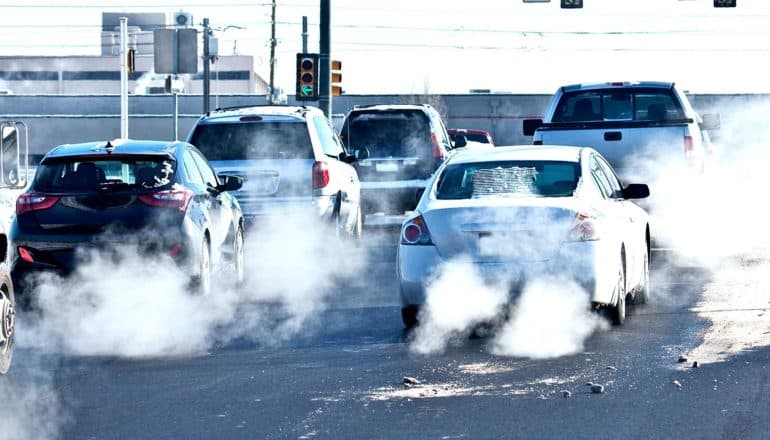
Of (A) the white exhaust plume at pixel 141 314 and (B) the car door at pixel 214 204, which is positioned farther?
(B) the car door at pixel 214 204

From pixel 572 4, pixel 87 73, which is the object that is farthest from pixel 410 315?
pixel 87 73

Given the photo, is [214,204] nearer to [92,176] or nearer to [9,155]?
[92,176]

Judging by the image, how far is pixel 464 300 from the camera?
37.7 ft

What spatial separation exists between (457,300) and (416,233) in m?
0.61

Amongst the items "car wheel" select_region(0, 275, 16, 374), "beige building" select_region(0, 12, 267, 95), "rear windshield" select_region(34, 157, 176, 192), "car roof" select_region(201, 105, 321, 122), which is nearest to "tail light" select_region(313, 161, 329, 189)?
"car roof" select_region(201, 105, 321, 122)

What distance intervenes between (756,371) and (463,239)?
254 cm

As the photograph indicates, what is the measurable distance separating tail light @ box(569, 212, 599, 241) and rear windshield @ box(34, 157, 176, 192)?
3.69 m

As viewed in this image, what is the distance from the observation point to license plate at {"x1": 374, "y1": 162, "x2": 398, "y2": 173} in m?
23.1

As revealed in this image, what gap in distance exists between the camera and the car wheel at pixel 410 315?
38.8 ft

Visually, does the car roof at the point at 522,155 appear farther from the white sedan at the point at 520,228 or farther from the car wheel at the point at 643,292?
the car wheel at the point at 643,292

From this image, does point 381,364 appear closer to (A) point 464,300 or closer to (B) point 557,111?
(A) point 464,300

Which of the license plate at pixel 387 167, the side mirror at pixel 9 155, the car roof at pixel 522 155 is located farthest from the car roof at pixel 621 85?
the side mirror at pixel 9 155

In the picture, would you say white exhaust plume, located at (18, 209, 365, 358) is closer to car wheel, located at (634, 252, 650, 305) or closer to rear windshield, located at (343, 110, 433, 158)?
car wheel, located at (634, 252, 650, 305)

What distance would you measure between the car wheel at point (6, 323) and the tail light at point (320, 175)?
7422 millimetres
